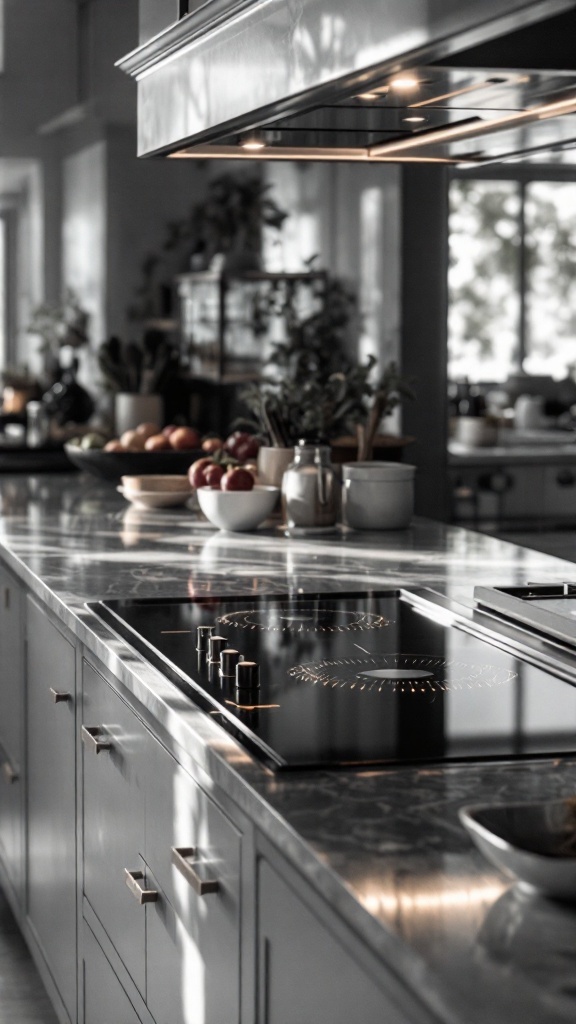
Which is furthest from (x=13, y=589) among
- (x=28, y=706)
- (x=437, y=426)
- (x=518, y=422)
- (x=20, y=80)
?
(x=20, y=80)

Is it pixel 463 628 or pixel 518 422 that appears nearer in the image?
pixel 463 628

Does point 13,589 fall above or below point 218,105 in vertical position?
below

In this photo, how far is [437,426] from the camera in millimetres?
5148

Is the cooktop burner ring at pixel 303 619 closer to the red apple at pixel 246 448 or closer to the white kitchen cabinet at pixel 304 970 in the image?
the white kitchen cabinet at pixel 304 970

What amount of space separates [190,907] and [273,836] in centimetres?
38

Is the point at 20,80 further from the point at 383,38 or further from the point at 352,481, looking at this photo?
the point at 383,38

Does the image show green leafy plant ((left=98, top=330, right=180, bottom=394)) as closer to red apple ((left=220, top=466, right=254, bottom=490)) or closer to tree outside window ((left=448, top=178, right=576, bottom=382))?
red apple ((left=220, top=466, right=254, bottom=490))

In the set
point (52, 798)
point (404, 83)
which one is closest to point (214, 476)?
point (52, 798)

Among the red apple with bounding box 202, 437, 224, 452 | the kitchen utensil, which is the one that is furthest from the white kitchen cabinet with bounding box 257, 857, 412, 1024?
the red apple with bounding box 202, 437, 224, 452

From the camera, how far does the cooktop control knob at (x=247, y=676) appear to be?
5.77 feet

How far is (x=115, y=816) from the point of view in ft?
6.88

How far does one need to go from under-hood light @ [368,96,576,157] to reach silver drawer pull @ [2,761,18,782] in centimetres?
151

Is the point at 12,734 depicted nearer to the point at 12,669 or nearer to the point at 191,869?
the point at 12,669

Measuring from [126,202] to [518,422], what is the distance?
9.33 feet
